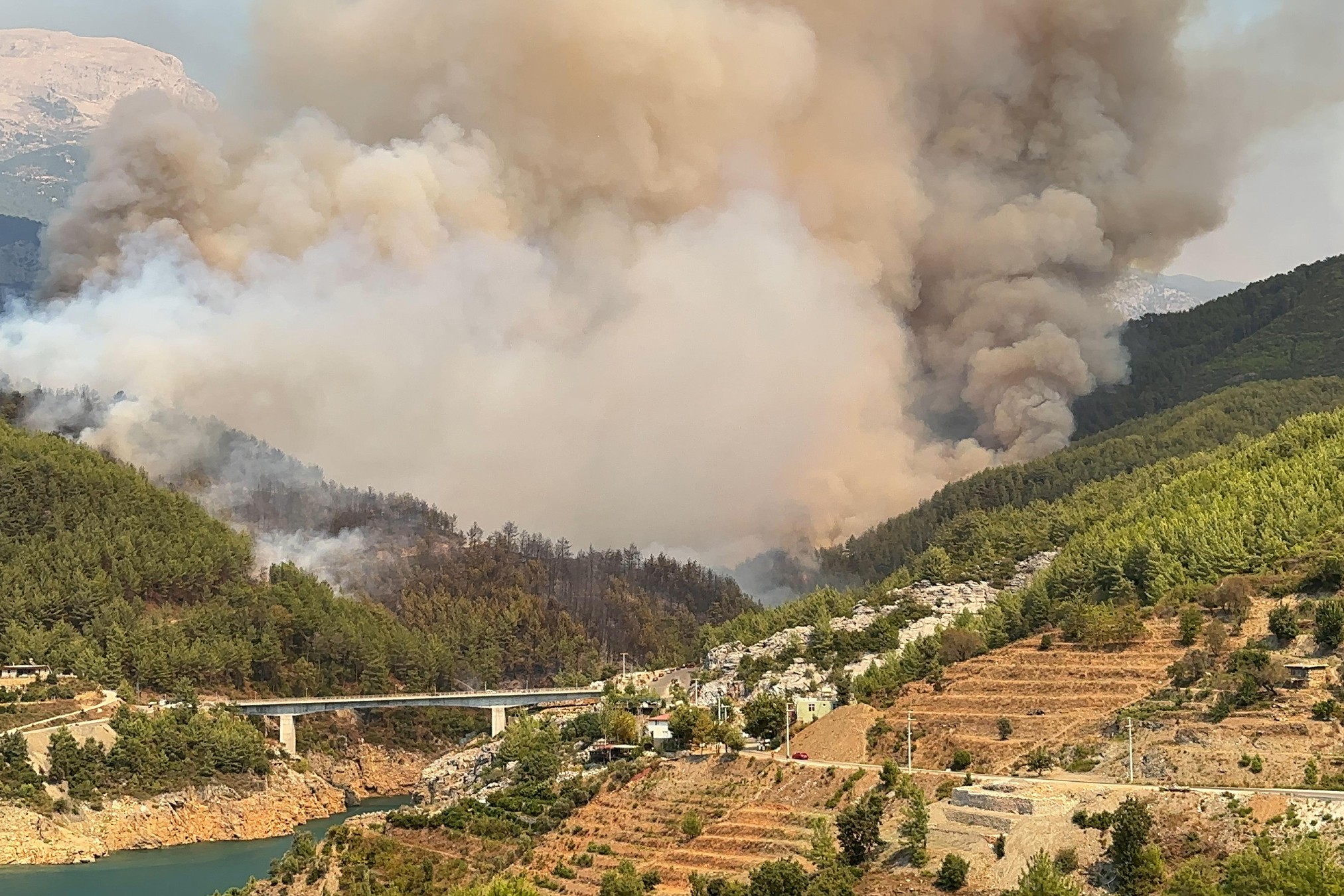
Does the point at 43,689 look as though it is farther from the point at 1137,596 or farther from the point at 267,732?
the point at 1137,596

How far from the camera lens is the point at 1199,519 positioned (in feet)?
227

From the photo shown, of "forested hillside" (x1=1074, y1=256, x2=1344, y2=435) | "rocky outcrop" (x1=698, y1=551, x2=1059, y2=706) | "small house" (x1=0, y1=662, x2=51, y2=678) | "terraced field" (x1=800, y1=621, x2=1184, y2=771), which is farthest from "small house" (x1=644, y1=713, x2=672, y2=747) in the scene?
"forested hillside" (x1=1074, y1=256, x2=1344, y2=435)

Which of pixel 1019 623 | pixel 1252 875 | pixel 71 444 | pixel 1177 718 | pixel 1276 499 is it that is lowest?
pixel 1252 875

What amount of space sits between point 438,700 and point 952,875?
6826 cm

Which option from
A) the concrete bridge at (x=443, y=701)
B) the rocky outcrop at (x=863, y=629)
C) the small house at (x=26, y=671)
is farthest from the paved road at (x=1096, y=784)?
the small house at (x=26, y=671)

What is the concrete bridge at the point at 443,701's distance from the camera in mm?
101812

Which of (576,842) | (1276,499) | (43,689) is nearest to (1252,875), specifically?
(576,842)

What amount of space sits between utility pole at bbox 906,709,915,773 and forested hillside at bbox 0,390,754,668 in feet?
206

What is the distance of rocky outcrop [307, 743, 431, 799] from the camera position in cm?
9981

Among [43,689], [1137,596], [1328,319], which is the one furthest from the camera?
[1328,319]

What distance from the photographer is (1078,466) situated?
106m

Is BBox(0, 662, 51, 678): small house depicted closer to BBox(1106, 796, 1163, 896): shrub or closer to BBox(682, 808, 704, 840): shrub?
BBox(682, 808, 704, 840): shrub

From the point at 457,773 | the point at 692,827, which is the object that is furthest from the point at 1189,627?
the point at 457,773

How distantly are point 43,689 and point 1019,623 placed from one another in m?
52.7
